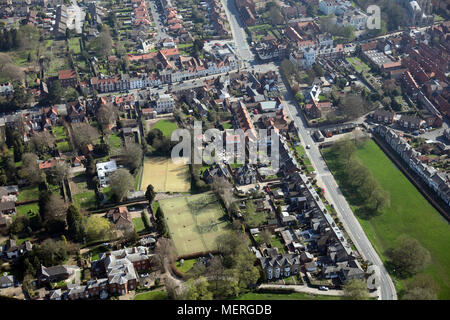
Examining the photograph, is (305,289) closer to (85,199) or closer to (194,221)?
(194,221)

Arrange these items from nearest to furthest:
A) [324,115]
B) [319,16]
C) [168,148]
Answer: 1. [168,148]
2. [324,115]
3. [319,16]

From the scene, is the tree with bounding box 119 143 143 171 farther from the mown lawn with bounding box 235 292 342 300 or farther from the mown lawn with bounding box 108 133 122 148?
the mown lawn with bounding box 235 292 342 300

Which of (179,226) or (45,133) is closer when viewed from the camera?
(179,226)

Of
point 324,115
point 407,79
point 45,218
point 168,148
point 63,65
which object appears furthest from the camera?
point 63,65

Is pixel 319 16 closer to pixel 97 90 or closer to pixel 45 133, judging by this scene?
pixel 97 90

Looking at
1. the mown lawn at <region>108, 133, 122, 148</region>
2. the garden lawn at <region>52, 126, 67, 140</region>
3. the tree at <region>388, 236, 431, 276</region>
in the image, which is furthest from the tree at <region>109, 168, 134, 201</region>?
the tree at <region>388, 236, 431, 276</region>

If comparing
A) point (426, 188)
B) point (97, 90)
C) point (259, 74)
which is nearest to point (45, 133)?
point (97, 90)
